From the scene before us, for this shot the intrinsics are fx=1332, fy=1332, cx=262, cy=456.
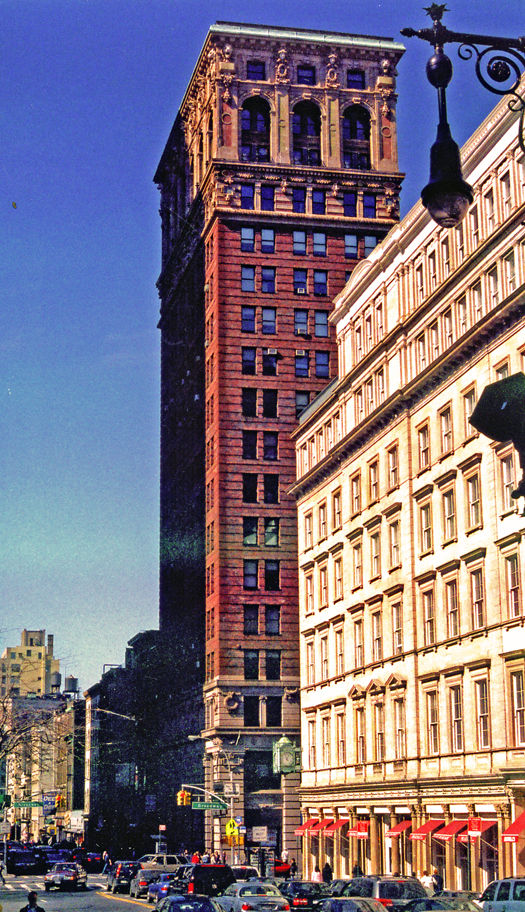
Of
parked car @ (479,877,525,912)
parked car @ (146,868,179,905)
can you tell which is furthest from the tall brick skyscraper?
parked car @ (479,877,525,912)

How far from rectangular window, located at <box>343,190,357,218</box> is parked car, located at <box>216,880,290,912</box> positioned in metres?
75.7

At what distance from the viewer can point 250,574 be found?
330 feet

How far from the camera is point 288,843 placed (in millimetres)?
96125

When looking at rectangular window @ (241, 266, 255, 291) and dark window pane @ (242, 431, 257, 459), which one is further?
rectangular window @ (241, 266, 255, 291)

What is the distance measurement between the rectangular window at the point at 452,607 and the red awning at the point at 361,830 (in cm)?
1467

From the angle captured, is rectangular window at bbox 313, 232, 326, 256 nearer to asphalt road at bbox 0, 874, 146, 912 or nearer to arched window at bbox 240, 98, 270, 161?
arched window at bbox 240, 98, 270, 161

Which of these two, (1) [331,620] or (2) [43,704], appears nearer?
(1) [331,620]

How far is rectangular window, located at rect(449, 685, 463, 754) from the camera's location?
184ft

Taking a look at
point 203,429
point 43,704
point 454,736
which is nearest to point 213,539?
point 203,429

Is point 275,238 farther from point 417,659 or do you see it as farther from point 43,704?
point 43,704

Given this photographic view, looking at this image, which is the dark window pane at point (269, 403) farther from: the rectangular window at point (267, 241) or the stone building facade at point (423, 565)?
the stone building facade at point (423, 565)

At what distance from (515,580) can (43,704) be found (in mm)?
154879

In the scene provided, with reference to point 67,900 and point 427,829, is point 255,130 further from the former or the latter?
point 427,829

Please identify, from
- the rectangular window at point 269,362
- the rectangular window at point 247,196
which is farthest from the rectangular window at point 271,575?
the rectangular window at point 247,196
